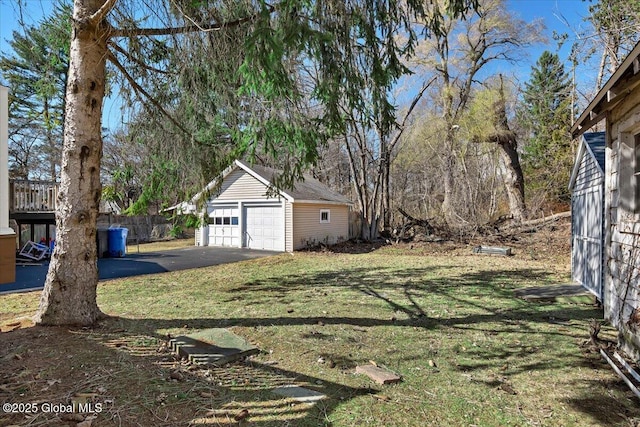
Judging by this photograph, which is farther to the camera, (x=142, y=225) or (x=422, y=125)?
(x=142, y=225)

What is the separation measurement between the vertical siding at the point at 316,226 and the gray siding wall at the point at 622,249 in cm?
1180

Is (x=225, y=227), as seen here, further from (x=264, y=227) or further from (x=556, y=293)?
(x=556, y=293)

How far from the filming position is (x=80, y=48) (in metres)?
4.71

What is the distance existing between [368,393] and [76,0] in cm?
586

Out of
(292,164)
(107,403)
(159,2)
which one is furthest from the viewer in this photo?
(292,164)

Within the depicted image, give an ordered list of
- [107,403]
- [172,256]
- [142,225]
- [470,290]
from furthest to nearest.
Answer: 1. [142,225]
2. [172,256]
3. [470,290]
4. [107,403]

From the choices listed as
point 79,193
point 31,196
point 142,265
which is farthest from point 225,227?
point 79,193

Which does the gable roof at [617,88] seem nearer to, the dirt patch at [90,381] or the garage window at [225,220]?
the dirt patch at [90,381]

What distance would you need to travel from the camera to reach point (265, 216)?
16500 millimetres

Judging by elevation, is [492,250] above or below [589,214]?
below

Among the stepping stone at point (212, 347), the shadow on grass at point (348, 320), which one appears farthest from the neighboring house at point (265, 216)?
the stepping stone at point (212, 347)

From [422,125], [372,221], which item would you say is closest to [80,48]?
[372,221]

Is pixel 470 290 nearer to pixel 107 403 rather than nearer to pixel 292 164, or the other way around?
pixel 292 164

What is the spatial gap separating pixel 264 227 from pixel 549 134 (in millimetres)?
14238
